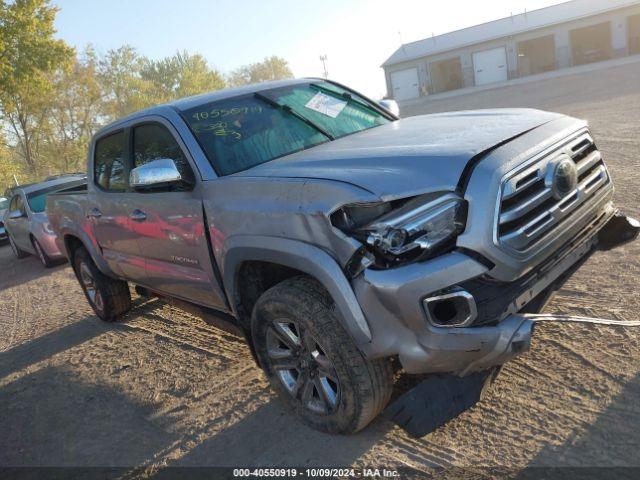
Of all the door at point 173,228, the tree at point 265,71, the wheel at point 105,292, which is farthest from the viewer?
the tree at point 265,71

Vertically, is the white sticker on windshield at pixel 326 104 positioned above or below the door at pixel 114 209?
above

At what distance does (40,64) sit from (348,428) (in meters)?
22.5

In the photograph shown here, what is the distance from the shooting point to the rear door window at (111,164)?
Result: 4488 mm

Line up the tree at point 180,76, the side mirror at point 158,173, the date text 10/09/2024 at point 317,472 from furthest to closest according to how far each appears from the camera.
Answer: the tree at point 180,76, the side mirror at point 158,173, the date text 10/09/2024 at point 317,472

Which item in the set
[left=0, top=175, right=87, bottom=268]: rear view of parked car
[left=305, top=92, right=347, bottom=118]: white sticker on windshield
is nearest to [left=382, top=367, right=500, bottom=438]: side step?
[left=305, top=92, right=347, bottom=118]: white sticker on windshield

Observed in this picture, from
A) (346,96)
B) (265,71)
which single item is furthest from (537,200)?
(265,71)

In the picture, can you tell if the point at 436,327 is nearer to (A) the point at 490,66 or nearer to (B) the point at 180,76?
(A) the point at 490,66

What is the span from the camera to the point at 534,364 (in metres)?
3.30

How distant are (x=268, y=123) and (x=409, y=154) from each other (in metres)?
1.37

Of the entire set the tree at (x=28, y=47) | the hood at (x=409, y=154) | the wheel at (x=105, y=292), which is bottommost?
the wheel at (x=105, y=292)

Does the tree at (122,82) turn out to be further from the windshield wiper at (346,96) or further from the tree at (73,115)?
the windshield wiper at (346,96)

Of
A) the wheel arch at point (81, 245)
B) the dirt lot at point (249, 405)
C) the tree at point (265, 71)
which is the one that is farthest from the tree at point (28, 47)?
the tree at point (265, 71)

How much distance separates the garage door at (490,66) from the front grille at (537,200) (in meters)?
41.1

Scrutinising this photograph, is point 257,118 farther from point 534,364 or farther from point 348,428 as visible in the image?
point 534,364
